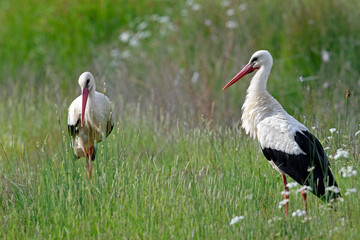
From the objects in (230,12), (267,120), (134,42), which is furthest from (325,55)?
(267,120)

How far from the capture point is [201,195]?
449 centimetres

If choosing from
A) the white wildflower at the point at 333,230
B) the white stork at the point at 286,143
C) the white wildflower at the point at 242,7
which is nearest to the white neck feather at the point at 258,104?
the white stork at the point at 286,143

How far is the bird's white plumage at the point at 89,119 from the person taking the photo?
573cm

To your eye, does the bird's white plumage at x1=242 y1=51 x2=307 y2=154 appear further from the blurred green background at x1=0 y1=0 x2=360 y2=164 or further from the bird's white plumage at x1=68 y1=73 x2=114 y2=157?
the bird's white plumage at x1=68 y1=73 x2=114 y2=157

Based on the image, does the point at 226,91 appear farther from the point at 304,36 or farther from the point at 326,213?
the point at 326,213

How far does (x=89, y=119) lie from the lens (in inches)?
226

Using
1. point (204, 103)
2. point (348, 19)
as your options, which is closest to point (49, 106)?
point (204, 103)

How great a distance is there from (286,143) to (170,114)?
277cm

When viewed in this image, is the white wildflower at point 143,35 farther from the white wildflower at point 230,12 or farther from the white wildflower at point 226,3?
the white wildflower at point 230,12

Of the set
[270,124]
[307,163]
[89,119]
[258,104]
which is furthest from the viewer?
[89,119]

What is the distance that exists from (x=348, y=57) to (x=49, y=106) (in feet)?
12.5

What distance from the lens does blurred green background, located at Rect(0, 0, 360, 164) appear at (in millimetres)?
7434

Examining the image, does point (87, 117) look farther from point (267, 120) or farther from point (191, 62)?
point (191, 62)

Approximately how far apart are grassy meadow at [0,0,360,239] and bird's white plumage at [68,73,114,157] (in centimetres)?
21
